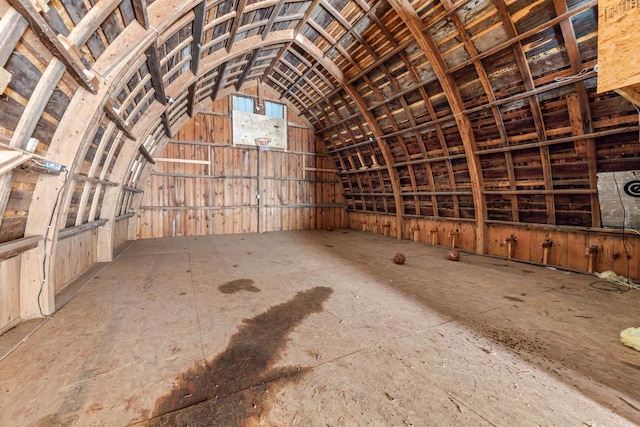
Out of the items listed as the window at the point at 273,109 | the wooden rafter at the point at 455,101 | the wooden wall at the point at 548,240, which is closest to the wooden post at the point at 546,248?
the wooden wall at the point at 548,240

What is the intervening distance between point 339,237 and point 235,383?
619 cm

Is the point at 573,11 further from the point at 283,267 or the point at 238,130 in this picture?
the point at 238,130

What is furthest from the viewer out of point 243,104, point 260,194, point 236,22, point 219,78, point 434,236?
point 260,194

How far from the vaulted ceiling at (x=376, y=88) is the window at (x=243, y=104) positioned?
3.96 feet

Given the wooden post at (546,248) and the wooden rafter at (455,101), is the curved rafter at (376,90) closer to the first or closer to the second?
the wooden rafter at (455,101)

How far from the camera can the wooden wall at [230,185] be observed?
730 cm

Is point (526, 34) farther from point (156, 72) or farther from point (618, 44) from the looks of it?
point (156, 72)

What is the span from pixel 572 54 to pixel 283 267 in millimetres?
5430

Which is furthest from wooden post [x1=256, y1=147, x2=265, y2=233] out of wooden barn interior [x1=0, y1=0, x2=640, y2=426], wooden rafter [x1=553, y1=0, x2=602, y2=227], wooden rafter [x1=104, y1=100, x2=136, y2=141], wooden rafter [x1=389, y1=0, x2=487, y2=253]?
wooden rafter [x1=553, y1=0, x2=602, y2=227]

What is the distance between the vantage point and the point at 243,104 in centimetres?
807

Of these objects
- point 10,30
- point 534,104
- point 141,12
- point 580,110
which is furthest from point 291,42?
point 580,110

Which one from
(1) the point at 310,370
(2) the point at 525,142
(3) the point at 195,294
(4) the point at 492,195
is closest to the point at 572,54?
(2) the point at 525,142

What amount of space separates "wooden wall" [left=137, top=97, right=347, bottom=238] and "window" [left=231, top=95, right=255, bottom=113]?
0.89 ft

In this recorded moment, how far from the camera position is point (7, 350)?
1.87 metres
